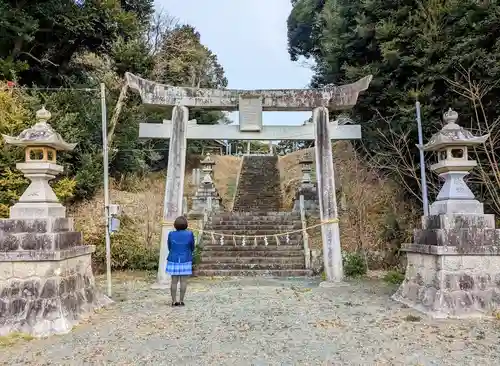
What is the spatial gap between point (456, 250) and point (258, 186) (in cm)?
1686

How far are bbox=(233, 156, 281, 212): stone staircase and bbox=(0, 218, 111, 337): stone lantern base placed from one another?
517 inches

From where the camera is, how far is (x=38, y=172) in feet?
20.5

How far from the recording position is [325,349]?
4797 millimetres

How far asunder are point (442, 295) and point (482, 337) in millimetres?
1053

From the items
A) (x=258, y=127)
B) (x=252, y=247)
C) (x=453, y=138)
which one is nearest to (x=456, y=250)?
(x=453, y=138)

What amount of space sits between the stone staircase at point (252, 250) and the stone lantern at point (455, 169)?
5209 millimetres

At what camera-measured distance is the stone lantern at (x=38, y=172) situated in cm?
604

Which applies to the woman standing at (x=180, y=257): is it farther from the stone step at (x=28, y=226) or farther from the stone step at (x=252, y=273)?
the stone step at (x=252, y=273)

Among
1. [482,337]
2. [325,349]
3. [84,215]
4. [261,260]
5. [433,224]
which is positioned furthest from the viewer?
[84,215]

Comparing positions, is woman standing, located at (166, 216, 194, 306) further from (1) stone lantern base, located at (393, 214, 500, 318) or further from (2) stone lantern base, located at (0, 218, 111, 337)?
(1) stone lantern base, located at (393, 214, 500, 318)

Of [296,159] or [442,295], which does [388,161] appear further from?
[296,159]

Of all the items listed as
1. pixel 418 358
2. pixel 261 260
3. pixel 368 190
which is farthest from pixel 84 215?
pixel 418 358

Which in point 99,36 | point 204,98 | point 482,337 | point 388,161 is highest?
point 99,36

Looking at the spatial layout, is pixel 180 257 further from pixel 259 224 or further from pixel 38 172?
pixel 259 224
